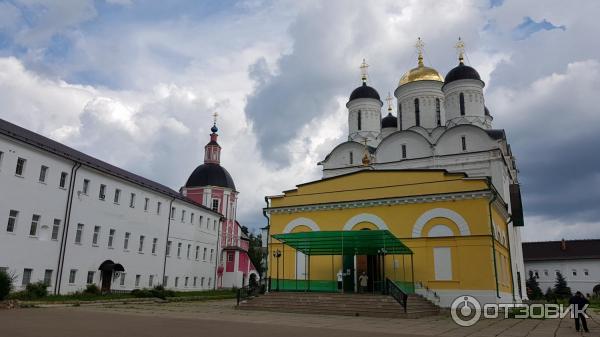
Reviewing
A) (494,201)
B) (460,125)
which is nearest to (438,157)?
(460,125)

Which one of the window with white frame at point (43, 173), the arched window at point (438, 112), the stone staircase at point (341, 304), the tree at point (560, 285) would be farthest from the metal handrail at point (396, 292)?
the tree at point (560, 285)

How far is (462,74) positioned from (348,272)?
65.1 ft

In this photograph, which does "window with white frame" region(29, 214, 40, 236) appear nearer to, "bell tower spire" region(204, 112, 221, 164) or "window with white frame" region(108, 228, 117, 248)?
"window with white frame" region(108, 228, 117, 248)

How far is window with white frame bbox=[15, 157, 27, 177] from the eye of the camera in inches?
923

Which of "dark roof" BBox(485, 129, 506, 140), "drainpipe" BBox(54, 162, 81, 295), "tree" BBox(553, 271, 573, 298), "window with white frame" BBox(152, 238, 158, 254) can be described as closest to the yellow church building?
"dark roof" BBox(485, 129, 506, 140)

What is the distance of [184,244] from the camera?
3953 cm

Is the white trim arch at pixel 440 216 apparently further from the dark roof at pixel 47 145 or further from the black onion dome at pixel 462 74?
the dark roof at pixel 47 145

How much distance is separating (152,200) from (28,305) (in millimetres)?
17728

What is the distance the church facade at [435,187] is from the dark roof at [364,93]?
0.09m

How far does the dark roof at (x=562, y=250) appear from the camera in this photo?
59903 mm

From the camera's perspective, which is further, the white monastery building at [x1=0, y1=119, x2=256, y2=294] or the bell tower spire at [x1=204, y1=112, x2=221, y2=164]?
the bell tower spire at [x1=204, y1=112, x2=221, y2=164]

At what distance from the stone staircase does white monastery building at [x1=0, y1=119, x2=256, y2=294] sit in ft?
37.8

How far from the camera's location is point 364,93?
133 ft

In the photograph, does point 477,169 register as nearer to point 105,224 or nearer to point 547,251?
point 105,224
